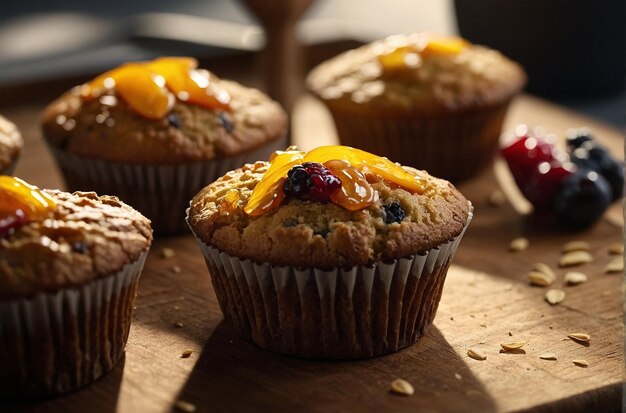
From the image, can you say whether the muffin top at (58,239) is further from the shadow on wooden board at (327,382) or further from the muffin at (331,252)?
the shadow on wooden board at (327,382)

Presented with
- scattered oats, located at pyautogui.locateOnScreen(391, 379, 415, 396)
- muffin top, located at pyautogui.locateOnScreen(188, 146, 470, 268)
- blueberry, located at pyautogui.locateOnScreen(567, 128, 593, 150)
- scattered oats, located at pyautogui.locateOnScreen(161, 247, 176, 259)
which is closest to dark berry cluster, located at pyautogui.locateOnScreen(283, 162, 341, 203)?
muffin top, located at pyautogui.locateOnScreen(188, 146, 470, 268)

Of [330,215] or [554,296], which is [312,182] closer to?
[330,215]

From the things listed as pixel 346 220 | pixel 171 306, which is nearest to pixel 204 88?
pixel 171 306

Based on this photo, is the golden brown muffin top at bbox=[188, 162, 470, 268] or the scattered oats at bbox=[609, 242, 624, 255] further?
the scattered oats at bbox=[609, 242, 624, 255]

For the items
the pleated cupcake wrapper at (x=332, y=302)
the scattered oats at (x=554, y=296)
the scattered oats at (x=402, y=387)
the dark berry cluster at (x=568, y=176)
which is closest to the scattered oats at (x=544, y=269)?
the scattered oats at (x=554, y=296)

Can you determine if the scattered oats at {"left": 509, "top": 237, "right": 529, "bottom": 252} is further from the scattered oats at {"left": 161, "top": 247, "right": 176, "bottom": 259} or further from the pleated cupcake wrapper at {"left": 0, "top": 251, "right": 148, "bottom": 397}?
the pleated cupcake wrapper at {"left": 0, "top": 251, "right": 148, "bottom": 397}

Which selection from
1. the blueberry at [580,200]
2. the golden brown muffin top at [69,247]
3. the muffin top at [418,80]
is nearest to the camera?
the golden brown muffin top at [69,247]
